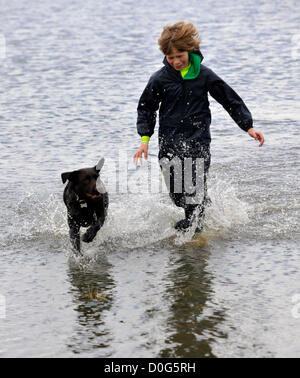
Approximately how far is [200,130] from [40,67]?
11.2 m

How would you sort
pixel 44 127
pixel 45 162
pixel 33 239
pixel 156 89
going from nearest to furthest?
1. pixel 156 89
2. pixel 33 239
3. pixel 45 162
4. pixel 44 127

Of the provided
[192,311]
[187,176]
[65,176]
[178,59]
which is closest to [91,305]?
[192,311]

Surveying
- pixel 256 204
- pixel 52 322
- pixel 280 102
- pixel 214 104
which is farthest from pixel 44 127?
pixel 52 322

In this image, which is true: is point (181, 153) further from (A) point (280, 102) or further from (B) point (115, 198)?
(A) point (280, 102)

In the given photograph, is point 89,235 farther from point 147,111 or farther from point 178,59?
point 178,59

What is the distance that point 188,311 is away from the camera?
5.81 meters

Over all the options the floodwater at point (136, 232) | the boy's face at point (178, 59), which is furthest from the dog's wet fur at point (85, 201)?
the boy's face at point (178, 59)

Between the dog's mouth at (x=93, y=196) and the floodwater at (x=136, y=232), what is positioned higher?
the dog's mouth at (x=93, y=196)

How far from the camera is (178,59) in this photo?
269 inches

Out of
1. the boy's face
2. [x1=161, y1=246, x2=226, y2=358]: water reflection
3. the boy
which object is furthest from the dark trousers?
the boy's face

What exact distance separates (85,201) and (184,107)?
1.28 meters

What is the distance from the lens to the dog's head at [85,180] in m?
6.77

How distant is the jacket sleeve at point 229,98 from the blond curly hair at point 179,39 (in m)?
0.41

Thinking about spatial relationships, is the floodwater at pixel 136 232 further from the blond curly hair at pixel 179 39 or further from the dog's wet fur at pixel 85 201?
the blond curly hair at pixel 179 39
